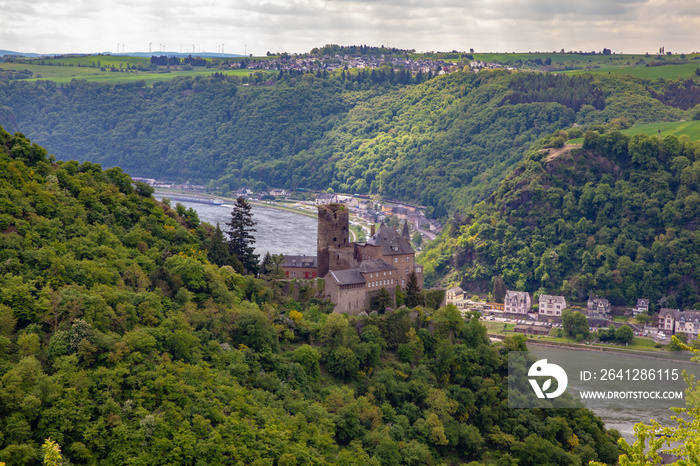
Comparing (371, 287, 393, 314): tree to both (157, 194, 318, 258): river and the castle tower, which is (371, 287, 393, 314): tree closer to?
the castle tower

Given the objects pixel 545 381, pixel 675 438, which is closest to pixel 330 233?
pixel 545 381

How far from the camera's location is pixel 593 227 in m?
138

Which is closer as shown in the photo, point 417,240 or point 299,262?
point 299,262

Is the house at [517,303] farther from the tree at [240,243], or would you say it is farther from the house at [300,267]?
the tree at [240,243]

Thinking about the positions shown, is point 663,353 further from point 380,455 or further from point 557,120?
point 557,120

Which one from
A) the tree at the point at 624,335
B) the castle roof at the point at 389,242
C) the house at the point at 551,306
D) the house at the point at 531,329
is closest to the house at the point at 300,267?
the castle roof at the point at 389,242

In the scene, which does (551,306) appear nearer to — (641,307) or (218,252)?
(641,307)

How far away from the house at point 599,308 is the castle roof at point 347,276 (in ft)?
210

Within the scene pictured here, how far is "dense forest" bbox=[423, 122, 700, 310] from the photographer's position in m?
126

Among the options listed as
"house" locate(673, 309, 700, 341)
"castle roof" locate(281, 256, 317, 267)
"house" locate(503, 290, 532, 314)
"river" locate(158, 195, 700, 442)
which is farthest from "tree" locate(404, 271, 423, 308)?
"house" locate(673, 309, 700, 341)

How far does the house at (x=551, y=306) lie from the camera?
385ft

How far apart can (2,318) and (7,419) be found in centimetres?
602

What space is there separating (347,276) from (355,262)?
10.9 feet

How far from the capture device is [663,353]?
103 meters
